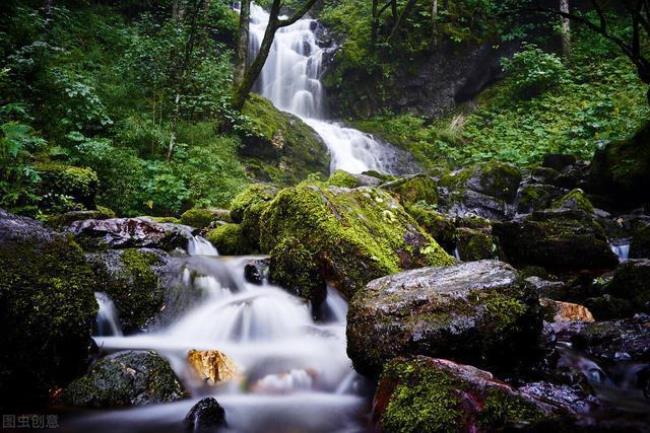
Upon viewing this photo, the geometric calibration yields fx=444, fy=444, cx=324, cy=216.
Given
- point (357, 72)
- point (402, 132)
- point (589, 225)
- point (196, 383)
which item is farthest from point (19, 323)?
point (357, 72)

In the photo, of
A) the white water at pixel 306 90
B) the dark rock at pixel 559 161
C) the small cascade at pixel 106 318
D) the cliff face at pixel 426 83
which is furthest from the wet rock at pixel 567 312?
the cliff face at pixel 426 83

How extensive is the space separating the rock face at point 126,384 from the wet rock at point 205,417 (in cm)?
39

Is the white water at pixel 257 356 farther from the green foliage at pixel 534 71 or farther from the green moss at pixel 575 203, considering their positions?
the green foliage at pixel 534 71

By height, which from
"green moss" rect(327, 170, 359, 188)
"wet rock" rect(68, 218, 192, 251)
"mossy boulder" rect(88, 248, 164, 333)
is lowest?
"mossy boulder" rect(88, 248, 164, 333)

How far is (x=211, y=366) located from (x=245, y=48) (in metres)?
12.4

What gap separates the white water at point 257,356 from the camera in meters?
2.93

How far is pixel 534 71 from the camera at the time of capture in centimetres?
1775

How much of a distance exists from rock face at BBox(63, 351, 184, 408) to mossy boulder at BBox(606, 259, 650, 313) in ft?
15.6

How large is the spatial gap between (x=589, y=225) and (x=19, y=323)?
7.69 m

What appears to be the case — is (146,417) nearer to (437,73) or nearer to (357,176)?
(357,176)

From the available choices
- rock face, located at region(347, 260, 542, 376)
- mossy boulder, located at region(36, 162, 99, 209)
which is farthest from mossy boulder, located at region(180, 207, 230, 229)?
rock face, located at region(347, 260, 542, 376)

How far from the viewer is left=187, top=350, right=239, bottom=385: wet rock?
347 centimetres

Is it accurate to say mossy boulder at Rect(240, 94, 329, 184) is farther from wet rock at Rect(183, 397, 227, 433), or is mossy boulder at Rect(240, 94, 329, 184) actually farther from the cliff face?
wet rock at Rect(183, 397, 227, 433)

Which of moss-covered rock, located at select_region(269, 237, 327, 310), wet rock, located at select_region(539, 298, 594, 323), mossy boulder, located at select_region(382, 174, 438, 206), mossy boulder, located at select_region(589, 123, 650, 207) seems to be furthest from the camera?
mossy boulder, located at select_region(382, 174, 438, 206)
